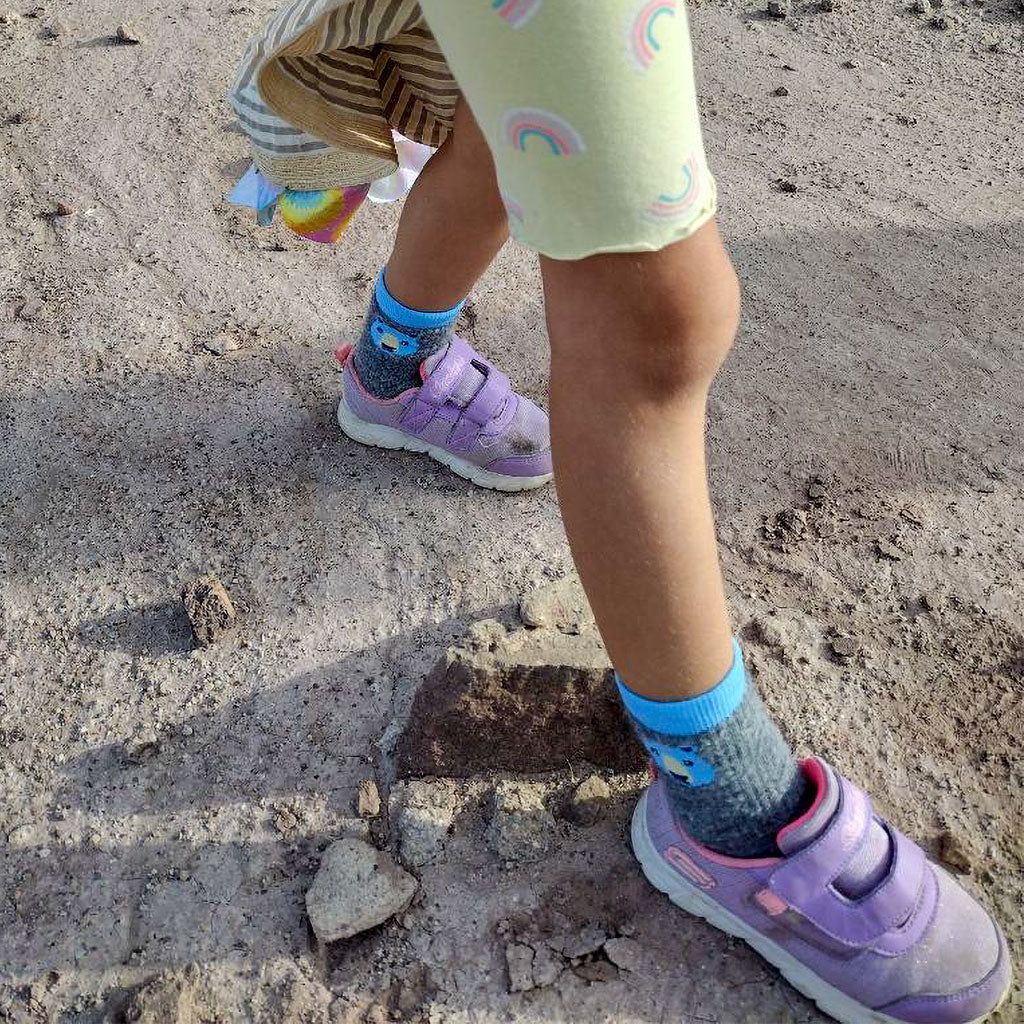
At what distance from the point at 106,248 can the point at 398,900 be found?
1.94 meters

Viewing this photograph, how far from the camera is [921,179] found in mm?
2867

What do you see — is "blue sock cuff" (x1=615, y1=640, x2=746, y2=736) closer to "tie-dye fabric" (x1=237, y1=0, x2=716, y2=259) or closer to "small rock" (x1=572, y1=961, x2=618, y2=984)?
"small rock" (x1=572, y1=961, x2=618, y2=984)

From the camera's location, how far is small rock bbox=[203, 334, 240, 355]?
2.41 metres

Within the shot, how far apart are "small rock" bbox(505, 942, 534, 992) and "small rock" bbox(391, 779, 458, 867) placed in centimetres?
18

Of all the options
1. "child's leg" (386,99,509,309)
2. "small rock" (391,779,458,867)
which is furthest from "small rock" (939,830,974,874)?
"child's leg" (386,99,509,309)

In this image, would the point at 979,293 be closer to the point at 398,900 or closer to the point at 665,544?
the point at 665,544

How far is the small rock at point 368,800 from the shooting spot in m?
1.59

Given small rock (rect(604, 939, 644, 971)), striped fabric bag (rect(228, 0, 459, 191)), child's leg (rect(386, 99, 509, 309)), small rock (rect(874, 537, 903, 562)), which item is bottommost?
small rock (rect(604, 939, 644, 971))

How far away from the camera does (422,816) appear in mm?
1564

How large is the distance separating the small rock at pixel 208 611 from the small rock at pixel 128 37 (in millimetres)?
2456

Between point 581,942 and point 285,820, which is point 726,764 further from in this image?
point 285,820

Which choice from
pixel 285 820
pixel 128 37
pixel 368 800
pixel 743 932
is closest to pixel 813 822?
pixel 743 932

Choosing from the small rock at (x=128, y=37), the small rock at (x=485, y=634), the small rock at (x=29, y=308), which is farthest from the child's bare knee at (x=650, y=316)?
the small rock at (x=128, y=37)

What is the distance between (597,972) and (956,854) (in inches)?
21.6
